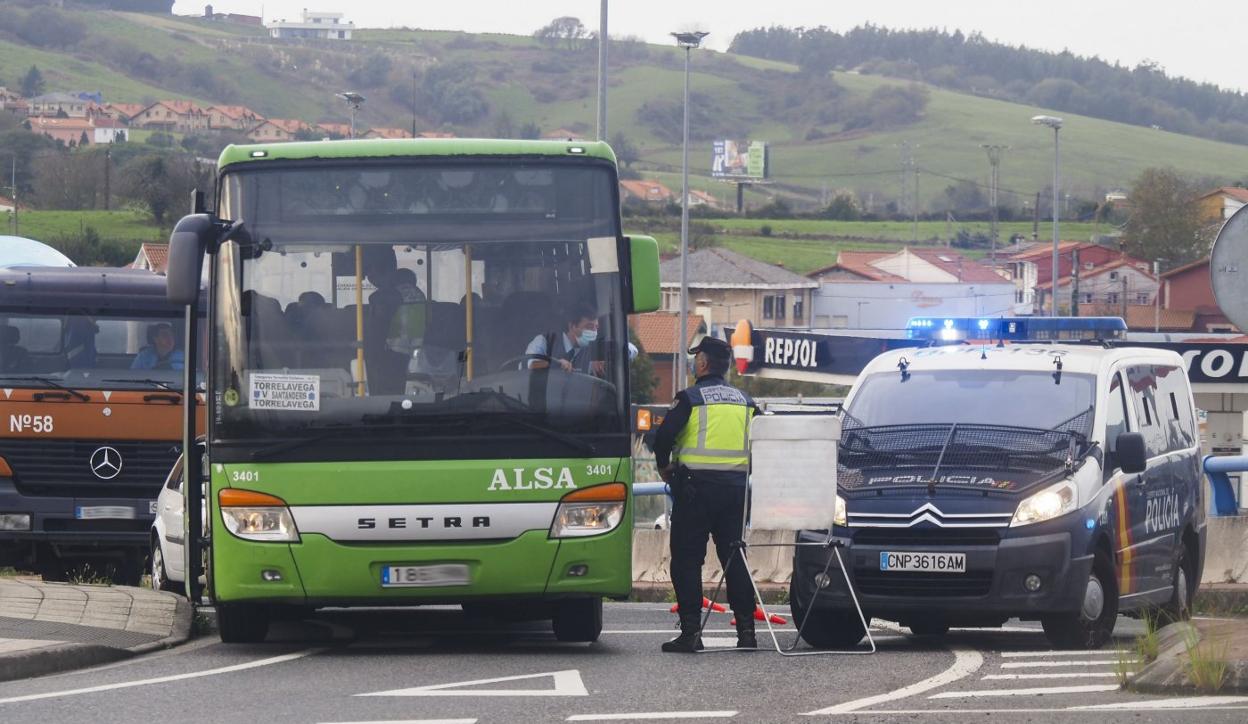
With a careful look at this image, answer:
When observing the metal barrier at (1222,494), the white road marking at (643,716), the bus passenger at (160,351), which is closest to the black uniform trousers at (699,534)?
the white road marking at (643,716)

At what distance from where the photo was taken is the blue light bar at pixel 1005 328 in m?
13.8

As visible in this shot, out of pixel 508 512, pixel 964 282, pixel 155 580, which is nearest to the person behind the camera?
pixel 508 512

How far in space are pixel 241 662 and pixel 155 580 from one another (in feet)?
15.0

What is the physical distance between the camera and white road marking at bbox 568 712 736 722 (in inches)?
331

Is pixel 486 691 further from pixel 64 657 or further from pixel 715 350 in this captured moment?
pixel 715 350

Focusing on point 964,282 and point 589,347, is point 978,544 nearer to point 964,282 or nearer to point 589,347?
point 589,347

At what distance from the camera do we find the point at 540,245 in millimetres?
10938

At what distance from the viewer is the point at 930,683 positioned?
961 cm

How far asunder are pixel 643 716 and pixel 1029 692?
6.42ft

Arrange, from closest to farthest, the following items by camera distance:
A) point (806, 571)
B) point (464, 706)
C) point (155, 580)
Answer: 1. point (464, 706)
2. point (806, 571)
3. point (155, 580)

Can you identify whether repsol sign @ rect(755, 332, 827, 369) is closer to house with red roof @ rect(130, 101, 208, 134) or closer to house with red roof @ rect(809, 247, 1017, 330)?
house with red roof @ rect(809, 247, 1017, 330)

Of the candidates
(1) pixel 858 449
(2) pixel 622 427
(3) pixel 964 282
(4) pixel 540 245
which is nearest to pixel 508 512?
(2) pixel 622 427

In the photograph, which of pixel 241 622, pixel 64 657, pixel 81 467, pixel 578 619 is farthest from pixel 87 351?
pixel 578 619

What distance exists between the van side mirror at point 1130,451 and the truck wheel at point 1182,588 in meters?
1.49
